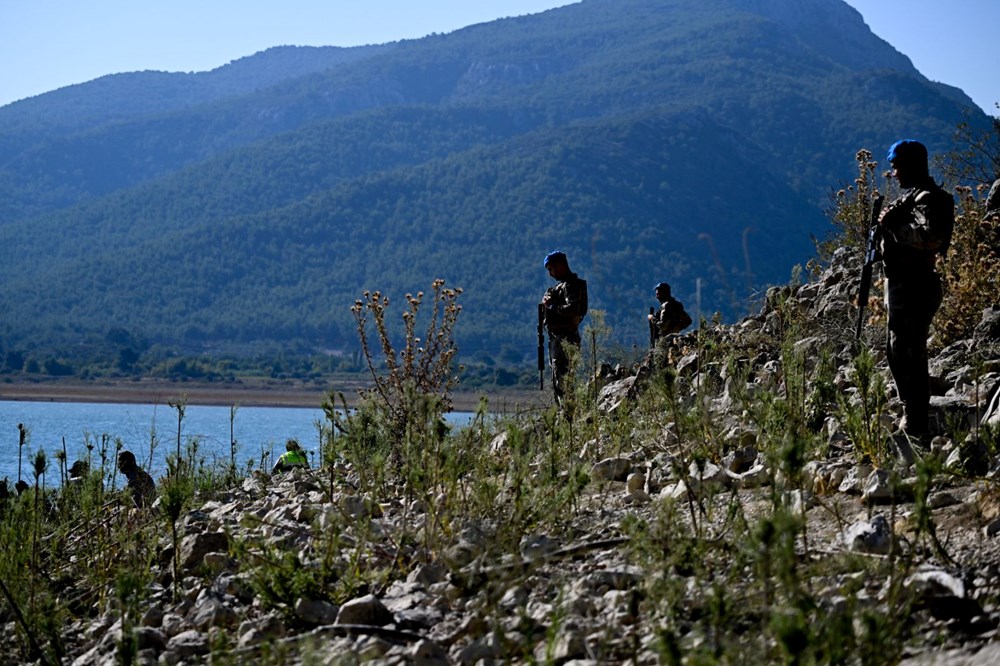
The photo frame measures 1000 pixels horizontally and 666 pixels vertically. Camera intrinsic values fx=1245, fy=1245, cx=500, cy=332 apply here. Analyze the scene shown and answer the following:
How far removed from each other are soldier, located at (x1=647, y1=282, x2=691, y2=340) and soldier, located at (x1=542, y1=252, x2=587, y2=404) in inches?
117

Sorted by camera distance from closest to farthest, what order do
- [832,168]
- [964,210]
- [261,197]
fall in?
[964,210], [832,168], [261,197]

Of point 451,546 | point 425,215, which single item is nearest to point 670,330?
point 451,546

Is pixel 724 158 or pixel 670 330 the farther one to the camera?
pixel 724 158

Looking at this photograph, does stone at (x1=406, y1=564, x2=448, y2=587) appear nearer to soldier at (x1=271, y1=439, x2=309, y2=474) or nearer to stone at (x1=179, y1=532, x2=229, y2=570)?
stone at (x1=179, y1=532, x2=229, y2=570)

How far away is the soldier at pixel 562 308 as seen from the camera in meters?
11.4

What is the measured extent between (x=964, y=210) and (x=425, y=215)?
122594 mm

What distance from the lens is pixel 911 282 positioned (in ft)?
21.8

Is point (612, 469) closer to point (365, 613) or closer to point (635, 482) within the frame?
point (635, 482)

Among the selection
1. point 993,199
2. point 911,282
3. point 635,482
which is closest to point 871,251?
point 911,282

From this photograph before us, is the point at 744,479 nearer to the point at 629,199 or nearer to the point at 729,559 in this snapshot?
the point at 729,559

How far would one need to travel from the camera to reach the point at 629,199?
113 meters

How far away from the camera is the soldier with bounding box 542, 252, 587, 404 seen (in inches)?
447

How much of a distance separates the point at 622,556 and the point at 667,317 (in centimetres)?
950

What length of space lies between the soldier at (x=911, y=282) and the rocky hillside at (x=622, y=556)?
177mm
